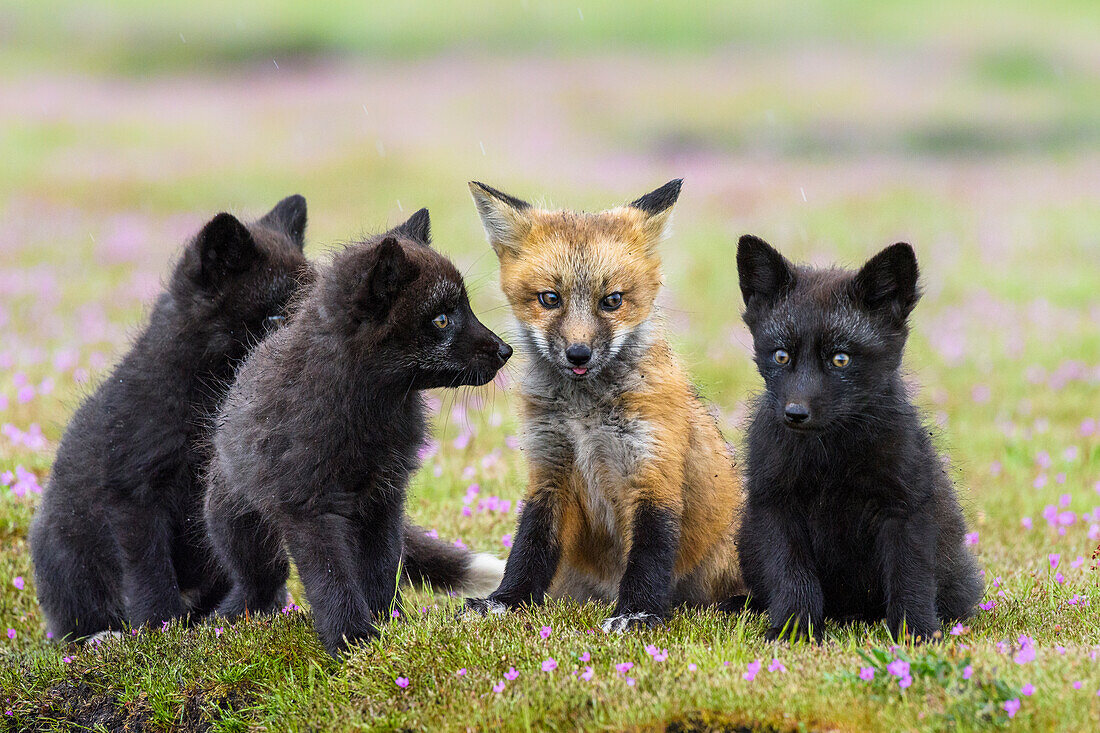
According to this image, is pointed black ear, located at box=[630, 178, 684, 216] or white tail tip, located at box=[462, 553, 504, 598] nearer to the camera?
pointed black ear, located at box=[630, 178, 684, 216]

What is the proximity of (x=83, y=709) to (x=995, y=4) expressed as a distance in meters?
39.0

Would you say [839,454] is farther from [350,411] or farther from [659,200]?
[350,411]

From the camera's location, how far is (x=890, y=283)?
5.12 meters

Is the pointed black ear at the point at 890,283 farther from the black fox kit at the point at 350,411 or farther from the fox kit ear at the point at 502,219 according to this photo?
the fox kit ear at the point at 502,219

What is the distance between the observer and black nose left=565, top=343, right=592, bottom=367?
5.59 metres

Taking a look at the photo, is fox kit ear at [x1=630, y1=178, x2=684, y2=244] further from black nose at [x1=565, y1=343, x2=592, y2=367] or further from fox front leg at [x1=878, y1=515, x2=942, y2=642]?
fox front leg at [x1=878, y1=515, x2=942, y2=642]

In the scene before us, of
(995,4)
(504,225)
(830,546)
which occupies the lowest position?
(830,546)

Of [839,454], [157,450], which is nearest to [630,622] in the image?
[839,454]

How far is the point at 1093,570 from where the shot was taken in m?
6.72

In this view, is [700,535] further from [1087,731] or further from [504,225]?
[1087,731]

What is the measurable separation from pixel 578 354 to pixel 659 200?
1364 millimetres

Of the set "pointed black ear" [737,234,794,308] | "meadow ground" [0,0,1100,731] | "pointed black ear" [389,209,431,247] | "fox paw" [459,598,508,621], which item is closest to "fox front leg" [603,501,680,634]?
"meadow ground" [0,0,1100,731]

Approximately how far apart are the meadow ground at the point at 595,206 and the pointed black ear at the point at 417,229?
2.35 ft

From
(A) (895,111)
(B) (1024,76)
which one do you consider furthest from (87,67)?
(B) (1024,76)
